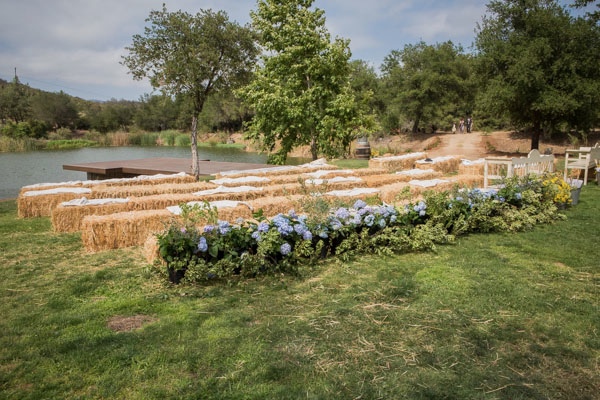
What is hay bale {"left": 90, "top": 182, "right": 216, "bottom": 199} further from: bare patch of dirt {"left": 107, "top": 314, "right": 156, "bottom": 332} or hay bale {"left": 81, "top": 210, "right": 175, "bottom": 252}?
bare patch of dirt {"left": 107, "top": 314, "right": 156, "bottom": 332}

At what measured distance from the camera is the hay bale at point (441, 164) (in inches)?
627

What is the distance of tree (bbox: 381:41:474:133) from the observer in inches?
1302

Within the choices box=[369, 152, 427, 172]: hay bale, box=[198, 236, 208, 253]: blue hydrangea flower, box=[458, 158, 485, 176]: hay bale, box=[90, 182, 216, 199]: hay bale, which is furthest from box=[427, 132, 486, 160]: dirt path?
box=[198, 236, 208, 253]: blue hydrangea flower

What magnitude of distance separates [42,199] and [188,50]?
5602 millimetres

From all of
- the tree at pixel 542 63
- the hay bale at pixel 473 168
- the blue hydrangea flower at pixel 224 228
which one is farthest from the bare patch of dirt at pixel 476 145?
the blue hydrangea flower at pixel 224 228

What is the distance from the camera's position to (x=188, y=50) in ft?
37.3

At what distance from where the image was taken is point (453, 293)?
12.2 ft

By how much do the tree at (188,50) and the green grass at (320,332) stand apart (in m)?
7.83

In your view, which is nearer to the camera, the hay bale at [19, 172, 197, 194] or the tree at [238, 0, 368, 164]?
the hay bale at [19, 172, 197, 194]

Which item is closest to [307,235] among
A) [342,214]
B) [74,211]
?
[342,214]

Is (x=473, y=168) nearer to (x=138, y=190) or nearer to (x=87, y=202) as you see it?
(x=138, y=190)

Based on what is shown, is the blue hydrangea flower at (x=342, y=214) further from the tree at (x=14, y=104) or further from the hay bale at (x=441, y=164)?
the tree at (x=14, y=104)

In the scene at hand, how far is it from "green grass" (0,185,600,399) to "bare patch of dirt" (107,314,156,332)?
0.13 feet

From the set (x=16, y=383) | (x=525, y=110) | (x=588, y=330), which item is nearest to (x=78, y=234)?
(x=16, y=383)
